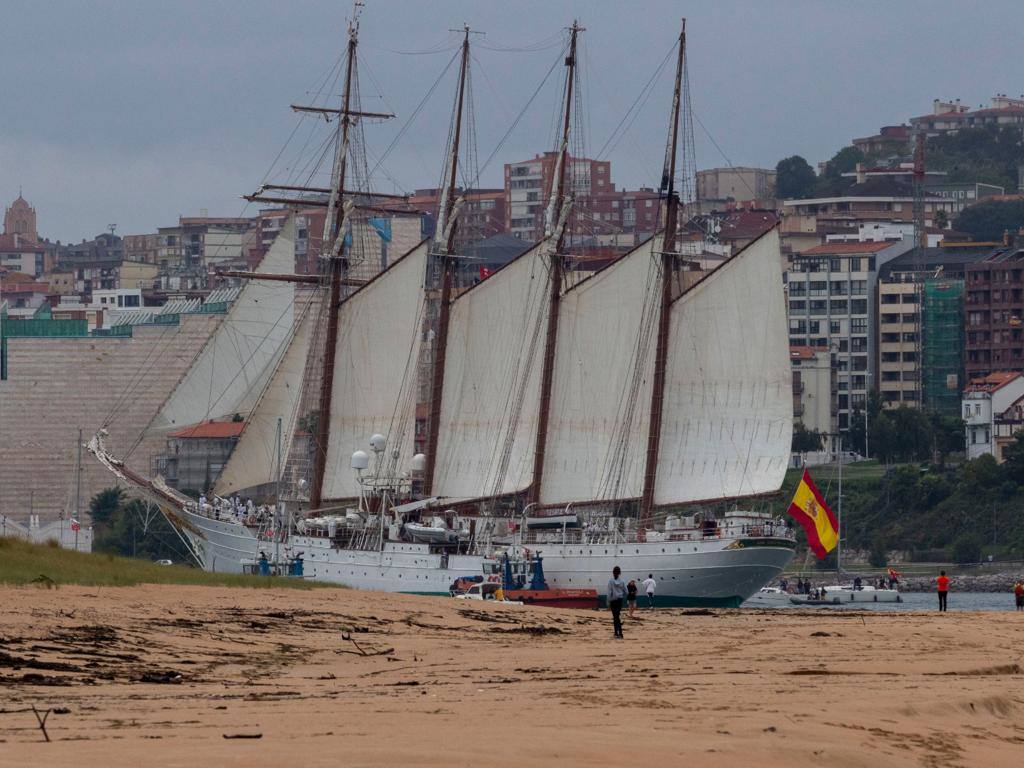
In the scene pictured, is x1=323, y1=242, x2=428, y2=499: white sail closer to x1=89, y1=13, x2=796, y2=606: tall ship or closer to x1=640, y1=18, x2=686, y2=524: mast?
x1=89, y1=13, x2=796, y2=606: tall ship

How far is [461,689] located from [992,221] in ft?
594

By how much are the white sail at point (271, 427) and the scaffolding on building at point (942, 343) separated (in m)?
81.8

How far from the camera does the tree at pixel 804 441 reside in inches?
5463

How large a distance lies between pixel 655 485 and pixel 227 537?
16.6 m

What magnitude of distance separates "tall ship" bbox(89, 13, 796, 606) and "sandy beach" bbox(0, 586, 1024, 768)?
1339 inches

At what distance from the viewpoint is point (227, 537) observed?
7819 centimetres

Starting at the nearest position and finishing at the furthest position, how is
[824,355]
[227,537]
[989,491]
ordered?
[227,537], [989,491], [824,355]

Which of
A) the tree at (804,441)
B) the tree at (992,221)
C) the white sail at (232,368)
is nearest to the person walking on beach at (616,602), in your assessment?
the white sail at (232,368)

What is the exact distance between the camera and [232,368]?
241 feet

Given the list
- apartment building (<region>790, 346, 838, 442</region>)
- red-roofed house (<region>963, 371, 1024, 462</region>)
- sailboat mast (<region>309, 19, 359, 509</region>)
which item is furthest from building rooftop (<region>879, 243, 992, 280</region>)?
sailboat mast (<region>309, 19, 359, 509</region>)

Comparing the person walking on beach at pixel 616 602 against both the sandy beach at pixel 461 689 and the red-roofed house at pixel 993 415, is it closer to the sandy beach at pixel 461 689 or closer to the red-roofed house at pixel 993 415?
the sandy beach at pixel 461 689

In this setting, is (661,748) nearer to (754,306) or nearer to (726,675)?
(726,675)

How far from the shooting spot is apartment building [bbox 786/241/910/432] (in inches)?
6093

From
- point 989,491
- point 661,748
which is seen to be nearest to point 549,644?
point 661,748
